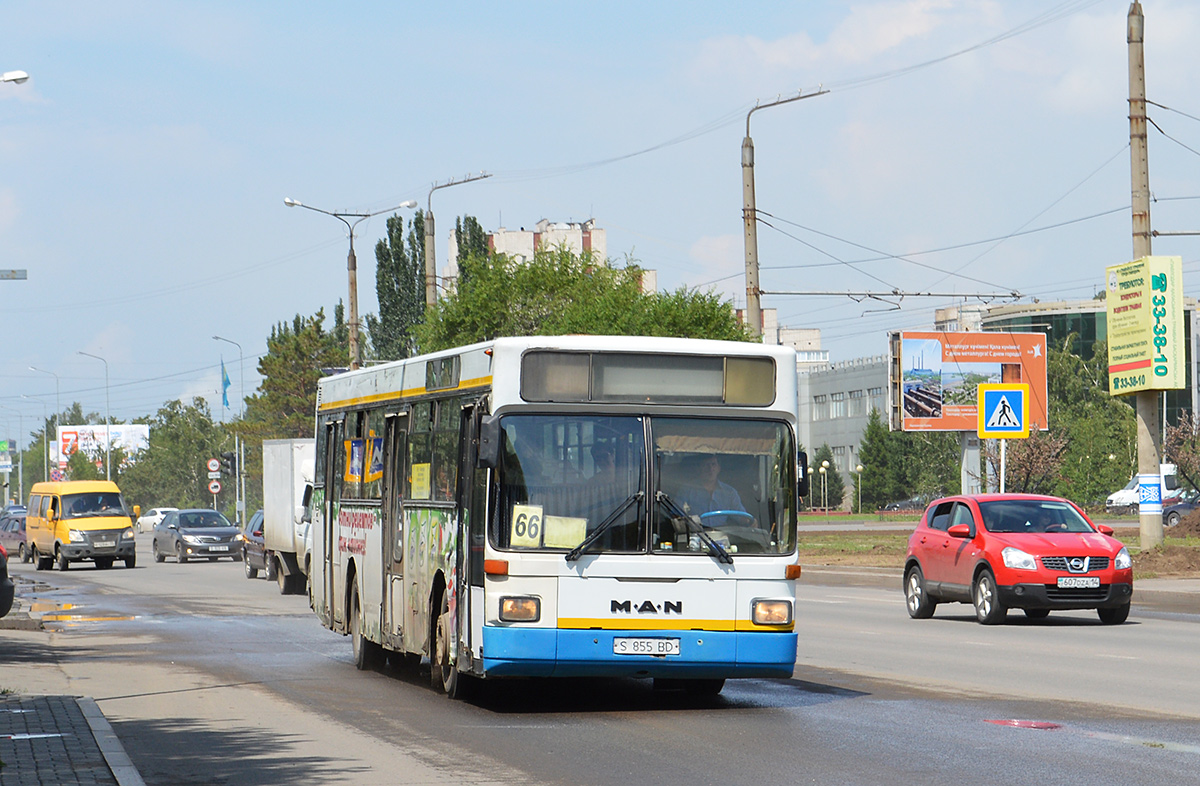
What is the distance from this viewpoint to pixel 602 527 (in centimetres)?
1227

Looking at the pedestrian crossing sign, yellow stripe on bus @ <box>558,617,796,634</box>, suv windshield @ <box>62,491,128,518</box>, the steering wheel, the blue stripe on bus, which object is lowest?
the blue stripe on bus

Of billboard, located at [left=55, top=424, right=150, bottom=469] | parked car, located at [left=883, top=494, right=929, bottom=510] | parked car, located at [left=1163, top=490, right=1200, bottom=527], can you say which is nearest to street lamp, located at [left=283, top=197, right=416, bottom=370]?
parked car, located at [left=1163, top=490, right=1200, bottom=527]

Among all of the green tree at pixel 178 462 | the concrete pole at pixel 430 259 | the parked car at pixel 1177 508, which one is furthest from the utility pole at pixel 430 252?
the green tree at pixel 178 462

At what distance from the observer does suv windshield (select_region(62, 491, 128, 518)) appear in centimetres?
4688

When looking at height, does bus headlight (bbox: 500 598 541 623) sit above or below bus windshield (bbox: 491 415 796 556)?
below

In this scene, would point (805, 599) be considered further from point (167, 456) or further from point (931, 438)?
point (167, 456)

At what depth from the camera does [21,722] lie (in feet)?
39.4

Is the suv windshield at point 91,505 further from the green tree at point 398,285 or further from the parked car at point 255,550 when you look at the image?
the green tree at point 398,285

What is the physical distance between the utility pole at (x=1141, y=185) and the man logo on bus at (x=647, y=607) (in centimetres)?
2312

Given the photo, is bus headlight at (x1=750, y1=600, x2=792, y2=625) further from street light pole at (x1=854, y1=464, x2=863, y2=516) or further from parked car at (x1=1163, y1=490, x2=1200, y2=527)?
street light pole at (x1=854, y1=464, x2=863, y2=516)

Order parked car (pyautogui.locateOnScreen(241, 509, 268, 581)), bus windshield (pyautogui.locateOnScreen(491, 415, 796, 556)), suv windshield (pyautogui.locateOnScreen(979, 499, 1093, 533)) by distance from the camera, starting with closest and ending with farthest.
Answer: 1. bus windshield (pyautogui.locateOnScreen(491, 415, 796, 556))
2. suv windshield (pyautogui.locateOnScreen(979, 499, 1093, 533))
3. parked car (pyautogui.locateOnScreen(241, 509, 268, 581))

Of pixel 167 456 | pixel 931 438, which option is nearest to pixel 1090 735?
pixel 931 438

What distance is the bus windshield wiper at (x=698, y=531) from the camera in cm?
1235

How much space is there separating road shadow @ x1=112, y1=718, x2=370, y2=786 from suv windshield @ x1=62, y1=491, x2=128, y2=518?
118 feet
